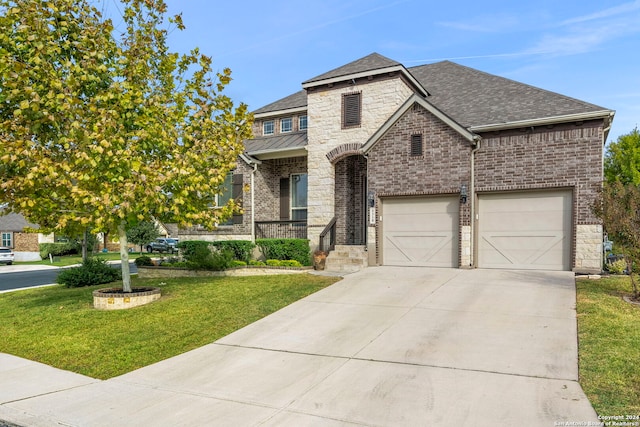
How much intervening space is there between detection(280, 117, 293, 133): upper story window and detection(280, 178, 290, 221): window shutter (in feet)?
9.20

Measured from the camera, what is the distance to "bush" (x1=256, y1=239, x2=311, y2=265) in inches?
589

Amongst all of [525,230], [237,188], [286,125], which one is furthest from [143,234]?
[525,230]

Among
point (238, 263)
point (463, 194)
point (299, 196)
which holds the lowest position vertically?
point (238, 263)

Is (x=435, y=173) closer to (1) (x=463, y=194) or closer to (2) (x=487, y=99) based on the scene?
(1) (x=463, y=194)

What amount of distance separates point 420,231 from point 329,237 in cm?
329

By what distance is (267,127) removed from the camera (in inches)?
810

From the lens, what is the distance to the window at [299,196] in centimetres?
1781

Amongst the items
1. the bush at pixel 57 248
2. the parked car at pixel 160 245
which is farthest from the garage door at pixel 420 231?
the bush at pixel 57 248

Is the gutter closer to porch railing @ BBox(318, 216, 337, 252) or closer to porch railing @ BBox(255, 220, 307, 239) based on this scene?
porch railing @ BBox(318, 216, 337, 252)

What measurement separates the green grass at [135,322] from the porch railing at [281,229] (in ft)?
14.8

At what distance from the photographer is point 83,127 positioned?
889 cm

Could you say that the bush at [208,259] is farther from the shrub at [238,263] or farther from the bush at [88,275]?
the bush at [88,275]

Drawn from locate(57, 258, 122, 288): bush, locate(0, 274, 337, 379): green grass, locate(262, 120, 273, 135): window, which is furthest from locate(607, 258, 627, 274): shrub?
locate(57, 258, 122, 288): bush

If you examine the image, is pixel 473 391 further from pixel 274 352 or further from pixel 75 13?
pixel 75 13
